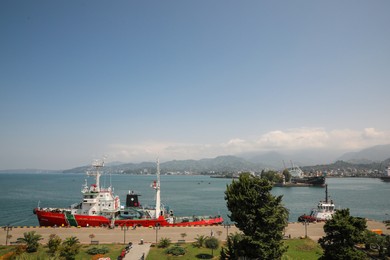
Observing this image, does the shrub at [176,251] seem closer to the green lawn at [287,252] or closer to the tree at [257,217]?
the green lawn at [287,252]

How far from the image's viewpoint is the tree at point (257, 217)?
20552mm

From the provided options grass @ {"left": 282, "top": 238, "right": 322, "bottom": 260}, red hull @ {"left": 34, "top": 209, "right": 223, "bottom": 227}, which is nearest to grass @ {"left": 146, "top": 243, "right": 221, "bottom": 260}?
grass @ {"left": 282, "top": 238, "right": 322, "bottom": 260}

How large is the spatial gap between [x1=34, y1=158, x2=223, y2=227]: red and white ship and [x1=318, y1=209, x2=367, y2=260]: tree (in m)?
23.9

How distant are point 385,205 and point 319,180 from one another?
78587 mm

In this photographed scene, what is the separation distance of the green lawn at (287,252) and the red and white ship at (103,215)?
1294cm

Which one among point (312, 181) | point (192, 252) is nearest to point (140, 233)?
point (192, 252)

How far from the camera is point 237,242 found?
21.4 m

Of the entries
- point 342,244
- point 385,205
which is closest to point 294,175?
point 385,205

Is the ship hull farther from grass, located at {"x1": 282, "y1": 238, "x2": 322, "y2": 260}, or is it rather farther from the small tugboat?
grass, located at {"x1": 282, "y1": 238, "x2": 322, "y2": 260}

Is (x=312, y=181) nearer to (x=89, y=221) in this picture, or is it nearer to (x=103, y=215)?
(x=103, y=215)

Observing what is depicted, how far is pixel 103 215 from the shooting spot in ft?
136

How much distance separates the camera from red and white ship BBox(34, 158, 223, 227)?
3991cm

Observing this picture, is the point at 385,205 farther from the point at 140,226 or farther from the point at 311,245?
the point at 140,226

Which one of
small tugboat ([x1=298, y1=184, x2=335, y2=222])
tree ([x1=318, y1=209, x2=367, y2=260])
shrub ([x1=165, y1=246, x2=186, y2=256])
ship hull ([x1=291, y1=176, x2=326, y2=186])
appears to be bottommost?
ship hull ([x1=291, y1=176, x2=326, y2=186])
